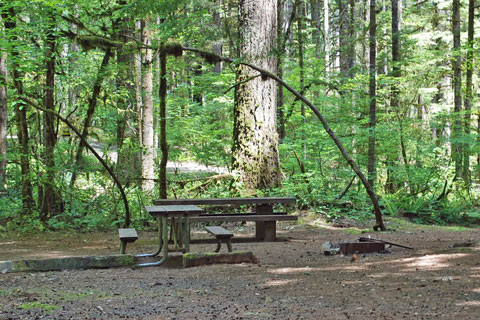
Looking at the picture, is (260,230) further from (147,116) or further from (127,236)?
(147,116)

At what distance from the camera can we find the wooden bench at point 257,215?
27.0 feet

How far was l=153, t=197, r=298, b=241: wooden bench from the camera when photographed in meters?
8.23

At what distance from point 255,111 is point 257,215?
152 inches

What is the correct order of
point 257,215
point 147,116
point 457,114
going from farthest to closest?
1. point 147,116
2. point 457,114
3. point 257,215

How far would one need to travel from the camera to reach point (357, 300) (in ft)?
14.6

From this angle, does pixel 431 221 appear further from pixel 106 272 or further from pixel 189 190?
pixel 106 272

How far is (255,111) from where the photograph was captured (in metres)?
11.9

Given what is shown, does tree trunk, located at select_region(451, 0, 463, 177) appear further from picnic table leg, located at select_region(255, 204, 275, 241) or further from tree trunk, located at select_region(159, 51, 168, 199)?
tree trunk, located at select_region(159, 51, 168, 199)

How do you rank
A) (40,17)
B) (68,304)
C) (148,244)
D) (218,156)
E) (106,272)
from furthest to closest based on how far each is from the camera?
1. (218,156)
2. (40,17)
3. (148,244)
4. (106,272)
5. (68,304)

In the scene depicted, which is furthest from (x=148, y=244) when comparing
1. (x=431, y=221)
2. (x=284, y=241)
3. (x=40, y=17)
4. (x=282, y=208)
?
(x=431, y=221)

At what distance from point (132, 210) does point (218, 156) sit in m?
3.40

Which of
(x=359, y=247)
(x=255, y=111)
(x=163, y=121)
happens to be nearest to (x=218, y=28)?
(x=255, y=111)

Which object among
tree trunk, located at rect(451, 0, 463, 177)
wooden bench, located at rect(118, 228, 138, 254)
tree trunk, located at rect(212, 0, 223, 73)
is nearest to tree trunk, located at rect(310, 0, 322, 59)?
tree trunk, located at rect(212, 0, 223, 73)

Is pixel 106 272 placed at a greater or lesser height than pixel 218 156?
lesser
